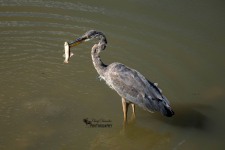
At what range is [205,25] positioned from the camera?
40.9 feet

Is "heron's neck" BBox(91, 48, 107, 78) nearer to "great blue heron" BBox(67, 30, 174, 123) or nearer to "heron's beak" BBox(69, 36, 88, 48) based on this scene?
"great blue heron" BBox(67, 30, 174, 123)

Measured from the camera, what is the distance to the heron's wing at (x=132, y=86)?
8859 millimetres

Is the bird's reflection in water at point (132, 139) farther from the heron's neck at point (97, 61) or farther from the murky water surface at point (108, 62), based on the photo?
the heron's neck at point (97, 61)

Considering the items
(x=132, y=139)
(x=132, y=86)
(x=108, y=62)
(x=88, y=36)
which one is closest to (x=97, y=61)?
(x=88, y=36)

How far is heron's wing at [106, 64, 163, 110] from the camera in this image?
8859 millimetres

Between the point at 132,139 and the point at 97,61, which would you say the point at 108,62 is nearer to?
the point at 97,61

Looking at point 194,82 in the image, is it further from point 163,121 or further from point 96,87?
point 96,87

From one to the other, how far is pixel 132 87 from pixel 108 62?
6.64ft

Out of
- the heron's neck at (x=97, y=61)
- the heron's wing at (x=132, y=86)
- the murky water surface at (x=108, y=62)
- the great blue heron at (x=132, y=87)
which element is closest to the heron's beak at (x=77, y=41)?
the great blue heron at (x=132, y=87)

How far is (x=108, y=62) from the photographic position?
35.5 feet

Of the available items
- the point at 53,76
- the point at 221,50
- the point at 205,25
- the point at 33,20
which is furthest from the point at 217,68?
the point at 33,20

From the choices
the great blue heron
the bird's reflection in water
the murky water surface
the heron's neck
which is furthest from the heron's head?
the bird's reflection in water

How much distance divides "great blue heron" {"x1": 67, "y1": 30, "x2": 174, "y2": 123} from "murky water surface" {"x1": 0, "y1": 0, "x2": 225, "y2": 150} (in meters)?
0.60

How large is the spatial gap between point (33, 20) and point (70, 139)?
4674mm
